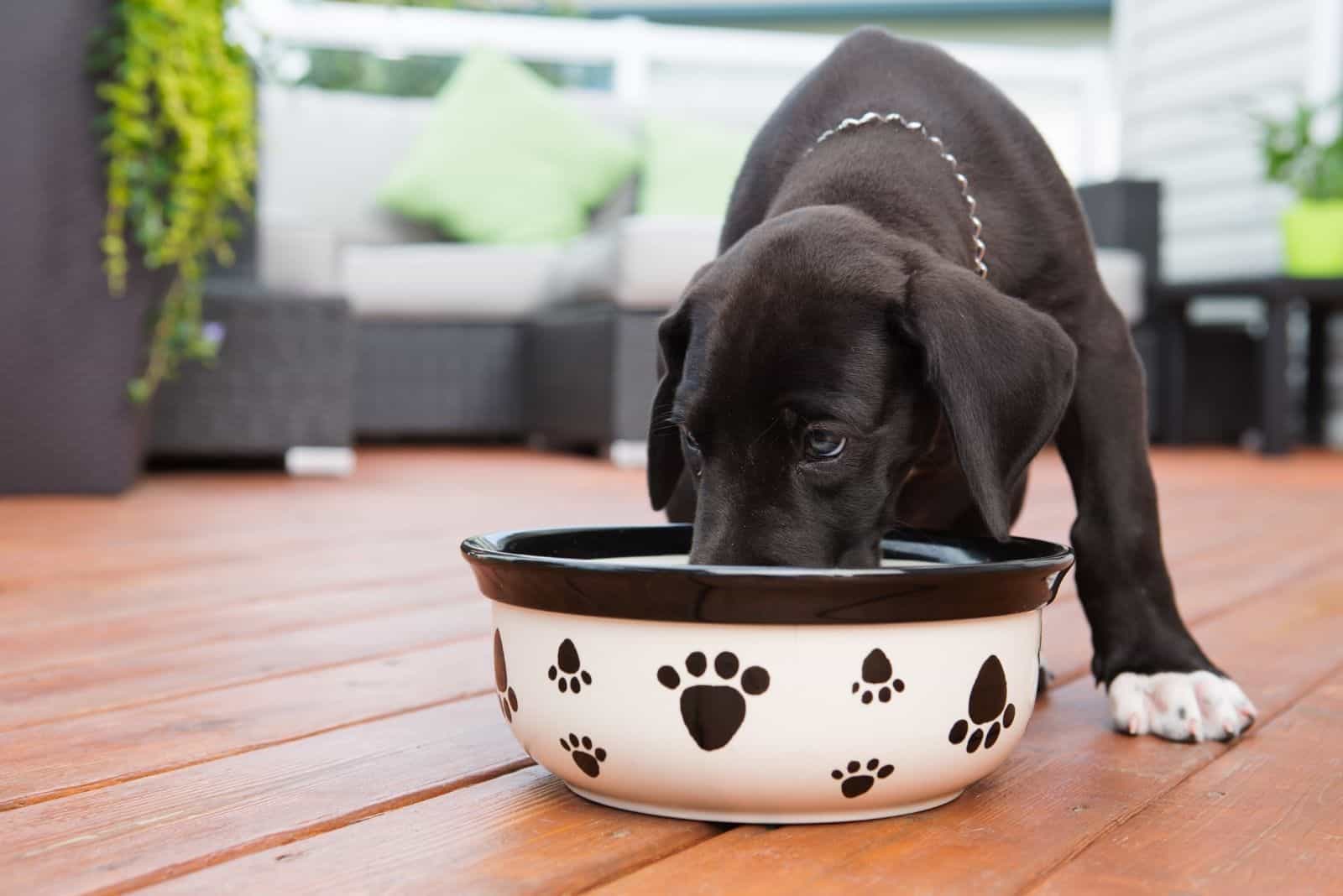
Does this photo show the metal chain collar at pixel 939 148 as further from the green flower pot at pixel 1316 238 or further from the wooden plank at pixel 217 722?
the green flower pot at pixel 1316 238

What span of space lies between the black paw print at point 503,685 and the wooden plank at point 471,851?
0.20ft

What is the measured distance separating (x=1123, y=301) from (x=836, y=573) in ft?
16.5

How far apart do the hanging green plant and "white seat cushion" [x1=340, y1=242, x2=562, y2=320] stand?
1.90 meters

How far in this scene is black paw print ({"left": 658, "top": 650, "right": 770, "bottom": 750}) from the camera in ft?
3.22

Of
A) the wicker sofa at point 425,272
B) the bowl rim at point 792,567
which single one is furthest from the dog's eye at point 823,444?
the wicker sofa at point 425,272

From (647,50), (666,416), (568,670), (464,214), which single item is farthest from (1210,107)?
(568,670)

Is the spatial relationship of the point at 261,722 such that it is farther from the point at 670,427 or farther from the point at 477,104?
the point at 477,104

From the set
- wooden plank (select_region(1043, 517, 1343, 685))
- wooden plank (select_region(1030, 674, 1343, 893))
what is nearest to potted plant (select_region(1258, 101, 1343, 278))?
wooden plank (select_region(1043, 517, 1343, 685))

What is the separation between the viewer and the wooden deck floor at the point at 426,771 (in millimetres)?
935

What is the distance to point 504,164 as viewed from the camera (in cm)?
598

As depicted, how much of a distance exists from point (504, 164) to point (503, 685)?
16.6 feet

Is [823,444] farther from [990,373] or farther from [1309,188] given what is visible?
[1309,188]

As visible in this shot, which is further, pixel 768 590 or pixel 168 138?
pixel 168 138

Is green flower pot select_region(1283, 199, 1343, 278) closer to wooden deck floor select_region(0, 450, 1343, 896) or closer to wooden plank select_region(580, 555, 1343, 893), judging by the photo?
wooden deck floor select_region(0, 450, 1343, 896)
